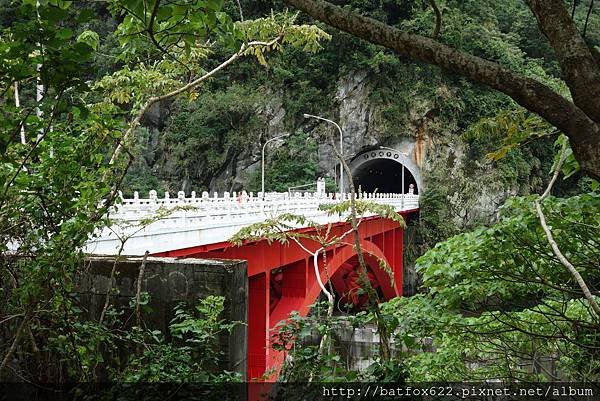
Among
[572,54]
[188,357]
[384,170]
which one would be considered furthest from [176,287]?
[384,170]

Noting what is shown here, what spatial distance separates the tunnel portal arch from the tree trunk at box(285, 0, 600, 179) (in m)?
31.6

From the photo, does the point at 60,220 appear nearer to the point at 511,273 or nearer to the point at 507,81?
the point at 507,81

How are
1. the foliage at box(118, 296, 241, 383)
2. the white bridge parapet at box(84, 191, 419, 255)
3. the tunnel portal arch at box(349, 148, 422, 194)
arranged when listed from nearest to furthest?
the foliage at box(118, 296, 241, 383) → the white bridge parapet at box(84, 191, 419, 255) → the tunnel portal arch at box(349, 148, 422, 194)

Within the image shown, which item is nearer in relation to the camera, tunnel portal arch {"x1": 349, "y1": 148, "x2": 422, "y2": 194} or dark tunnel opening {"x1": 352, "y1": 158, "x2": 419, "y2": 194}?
tunnel portal arch {"x1": 349, "y1": 148, "x2": 422, "y2": 194}

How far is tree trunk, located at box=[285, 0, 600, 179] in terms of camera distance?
74.4 inches

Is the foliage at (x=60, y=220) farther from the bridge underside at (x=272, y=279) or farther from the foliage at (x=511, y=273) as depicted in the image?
the bridge underside at (x=272, y=279)

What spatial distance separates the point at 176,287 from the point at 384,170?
40294mm

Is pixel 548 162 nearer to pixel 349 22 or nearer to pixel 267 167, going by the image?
pixel 267 167

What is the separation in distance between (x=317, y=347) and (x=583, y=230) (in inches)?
87.6

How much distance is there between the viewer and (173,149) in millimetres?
37812

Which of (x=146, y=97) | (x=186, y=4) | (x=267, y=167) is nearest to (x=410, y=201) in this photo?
(x=267, y=167)

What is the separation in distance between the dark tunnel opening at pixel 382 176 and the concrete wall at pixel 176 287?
34.5 metres

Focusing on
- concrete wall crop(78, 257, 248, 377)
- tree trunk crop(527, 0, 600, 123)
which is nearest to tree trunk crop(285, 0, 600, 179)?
tree trunk crop(527, 0, 600, 123)

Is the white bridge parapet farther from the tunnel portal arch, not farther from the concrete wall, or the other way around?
the tunnel portal arch
